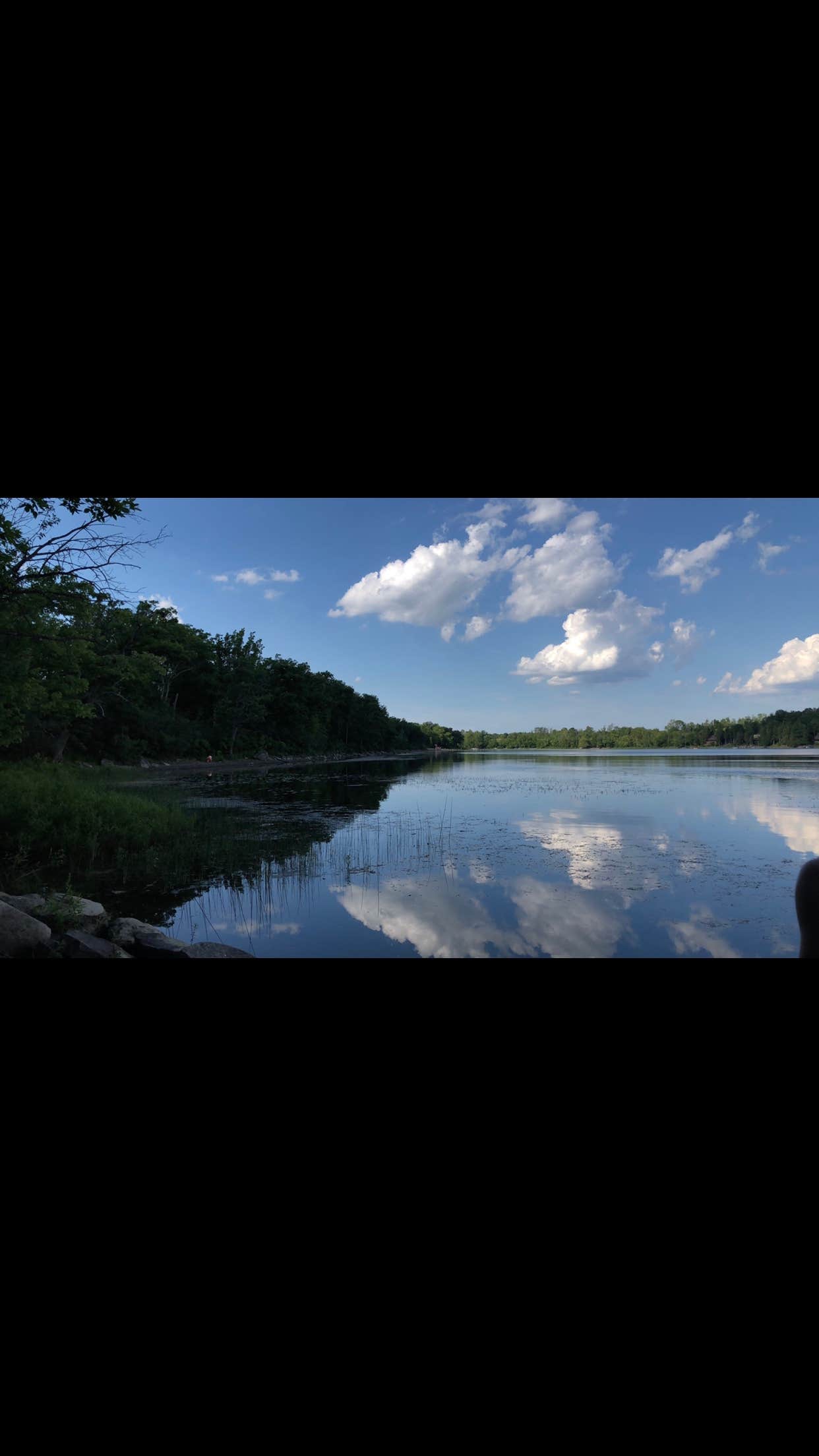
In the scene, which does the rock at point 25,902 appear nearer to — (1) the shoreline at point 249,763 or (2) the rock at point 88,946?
(2) the rock at point 88,946

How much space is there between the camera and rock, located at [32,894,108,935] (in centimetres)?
439

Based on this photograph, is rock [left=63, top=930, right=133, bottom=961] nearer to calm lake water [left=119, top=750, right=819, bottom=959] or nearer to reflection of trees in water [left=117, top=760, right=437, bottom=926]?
calm lake water [left=119, top=750, right=819, bottom=959]

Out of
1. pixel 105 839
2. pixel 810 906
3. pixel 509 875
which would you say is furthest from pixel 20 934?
pixel 509 875

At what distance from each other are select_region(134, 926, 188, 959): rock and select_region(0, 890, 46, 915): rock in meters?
0.81

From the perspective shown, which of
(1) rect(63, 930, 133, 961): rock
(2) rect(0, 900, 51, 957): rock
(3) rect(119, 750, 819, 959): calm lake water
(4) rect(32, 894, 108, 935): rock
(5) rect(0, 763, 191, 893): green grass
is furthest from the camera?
(5) rect(0, 763, 191, 893): green grass

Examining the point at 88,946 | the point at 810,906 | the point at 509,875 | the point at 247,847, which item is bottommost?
the point at 509,875

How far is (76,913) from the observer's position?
4.53 metres

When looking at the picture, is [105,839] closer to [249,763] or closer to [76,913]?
[76,913]

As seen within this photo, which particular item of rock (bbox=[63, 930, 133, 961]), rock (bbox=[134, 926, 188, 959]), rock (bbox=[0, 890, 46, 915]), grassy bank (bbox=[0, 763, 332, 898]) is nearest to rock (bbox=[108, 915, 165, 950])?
rock (bbox=[134, 926, 188, 959])

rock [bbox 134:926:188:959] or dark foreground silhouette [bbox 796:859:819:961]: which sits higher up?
dark foreground silhouette [bbox 796:859:819:961]

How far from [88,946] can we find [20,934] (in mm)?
431
